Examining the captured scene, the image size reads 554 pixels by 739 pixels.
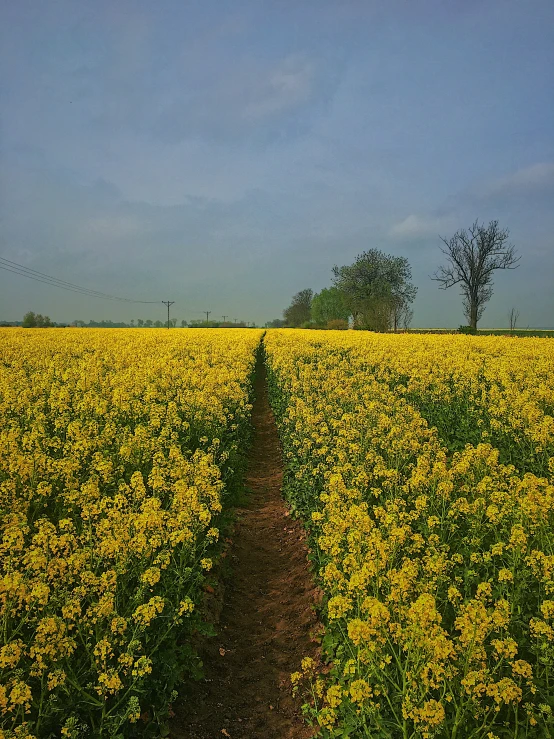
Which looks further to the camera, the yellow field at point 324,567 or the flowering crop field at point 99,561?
the flowering crop field at point 99,561

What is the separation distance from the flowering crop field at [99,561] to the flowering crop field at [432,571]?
4.80ft

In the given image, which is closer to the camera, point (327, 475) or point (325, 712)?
point (325, 712)

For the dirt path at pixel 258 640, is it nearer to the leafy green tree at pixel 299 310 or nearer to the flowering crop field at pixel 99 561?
the flowering crop field at pixel 99 561

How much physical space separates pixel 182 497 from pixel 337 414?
614cm

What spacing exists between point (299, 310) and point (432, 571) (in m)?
142

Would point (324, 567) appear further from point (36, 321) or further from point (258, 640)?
point (36, 321)

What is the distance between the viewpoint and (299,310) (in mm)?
145125

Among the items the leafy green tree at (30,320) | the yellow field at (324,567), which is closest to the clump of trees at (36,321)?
the leafy green tree at (30,320)

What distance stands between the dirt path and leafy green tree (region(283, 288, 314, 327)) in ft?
433

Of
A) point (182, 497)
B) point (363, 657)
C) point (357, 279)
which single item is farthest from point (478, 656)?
point (357, 279)

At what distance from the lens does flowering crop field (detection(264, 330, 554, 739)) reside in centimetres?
346

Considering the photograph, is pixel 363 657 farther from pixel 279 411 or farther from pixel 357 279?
pixel 357 279

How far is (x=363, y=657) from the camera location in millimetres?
3850

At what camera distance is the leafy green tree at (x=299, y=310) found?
14362 centimetres
